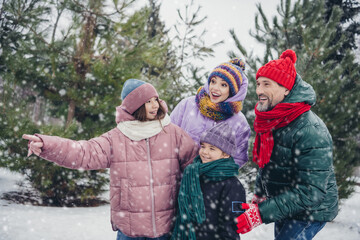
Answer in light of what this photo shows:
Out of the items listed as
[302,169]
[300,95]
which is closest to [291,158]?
A: [302,169]

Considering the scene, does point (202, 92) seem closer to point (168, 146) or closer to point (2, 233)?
point (168, 146)

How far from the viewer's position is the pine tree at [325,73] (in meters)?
4.85

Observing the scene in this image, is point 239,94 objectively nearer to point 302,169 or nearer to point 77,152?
point 302,169

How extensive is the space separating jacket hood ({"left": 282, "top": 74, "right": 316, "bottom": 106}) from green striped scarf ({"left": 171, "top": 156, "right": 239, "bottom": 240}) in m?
0.68

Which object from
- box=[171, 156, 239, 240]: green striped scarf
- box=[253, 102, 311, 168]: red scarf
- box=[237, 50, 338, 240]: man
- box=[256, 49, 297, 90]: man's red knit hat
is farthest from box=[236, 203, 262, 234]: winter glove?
box=[256, 49, 297, 90]: man's red knit hat

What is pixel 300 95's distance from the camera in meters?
2.01

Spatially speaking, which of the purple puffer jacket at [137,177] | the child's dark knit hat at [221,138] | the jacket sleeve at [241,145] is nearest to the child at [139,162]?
the purple puffer jacket at [137,177]

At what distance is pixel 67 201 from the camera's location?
224 inches

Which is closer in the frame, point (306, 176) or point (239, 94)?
point (306, 176)

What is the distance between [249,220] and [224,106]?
41.0 inches

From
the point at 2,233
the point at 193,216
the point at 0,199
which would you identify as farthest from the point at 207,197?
the point at 0,199

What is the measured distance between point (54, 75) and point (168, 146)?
12.7 feet

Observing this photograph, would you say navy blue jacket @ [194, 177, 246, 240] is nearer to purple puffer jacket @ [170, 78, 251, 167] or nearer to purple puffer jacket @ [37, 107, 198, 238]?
purple puffer jacket @ [37, 107, 198, 238]

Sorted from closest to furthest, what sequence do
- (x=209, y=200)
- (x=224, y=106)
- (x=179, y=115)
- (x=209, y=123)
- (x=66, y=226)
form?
1. (x=209, y=200)
2. (x=224, y=106)
3. (x=209, y=123)
4. (x=179, y=115)
5. (x=66, y=226)
